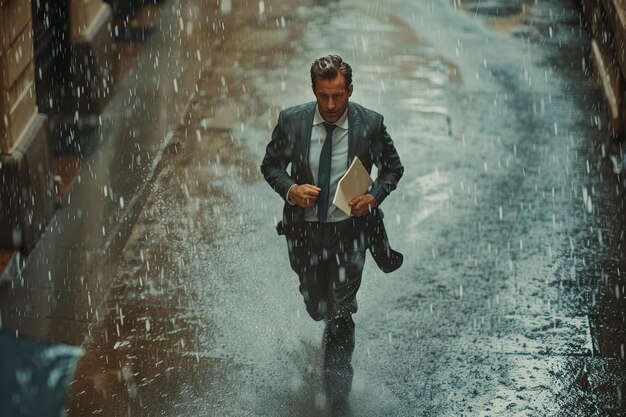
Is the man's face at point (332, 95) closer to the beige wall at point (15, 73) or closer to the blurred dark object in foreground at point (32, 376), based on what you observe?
the blurred dark object in foreground at point (32, 376)

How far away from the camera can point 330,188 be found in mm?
8039

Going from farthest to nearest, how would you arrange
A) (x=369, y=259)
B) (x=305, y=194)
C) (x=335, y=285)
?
(x=369, y=259), (x=335, y=285), (x=305, y=194)

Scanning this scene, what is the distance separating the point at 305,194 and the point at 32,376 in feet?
11.8

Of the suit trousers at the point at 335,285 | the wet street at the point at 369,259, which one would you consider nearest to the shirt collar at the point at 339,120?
the suit trousers at the point at 335,285

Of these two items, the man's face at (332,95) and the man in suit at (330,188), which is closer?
the man's face at (332,95)

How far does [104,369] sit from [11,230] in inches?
93.1

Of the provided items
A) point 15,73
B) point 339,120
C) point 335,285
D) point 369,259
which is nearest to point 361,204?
point 339,120

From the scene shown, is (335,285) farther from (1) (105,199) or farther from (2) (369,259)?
(1) (105,199)

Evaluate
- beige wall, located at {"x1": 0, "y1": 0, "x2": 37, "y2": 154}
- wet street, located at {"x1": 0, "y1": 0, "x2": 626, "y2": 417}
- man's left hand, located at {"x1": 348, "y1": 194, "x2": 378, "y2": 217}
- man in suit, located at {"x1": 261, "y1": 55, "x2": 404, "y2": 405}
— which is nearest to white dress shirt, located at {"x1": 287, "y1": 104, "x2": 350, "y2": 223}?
man in suit, located at {"x1": 261, "y1": 55, "x2": 404, "y2": 405}

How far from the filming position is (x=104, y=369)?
8656 millimetres

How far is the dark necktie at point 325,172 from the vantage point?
795 centimetres

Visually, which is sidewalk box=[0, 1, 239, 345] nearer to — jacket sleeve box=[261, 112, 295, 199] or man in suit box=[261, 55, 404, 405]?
man in suit box=[261, 55, 404, 405]

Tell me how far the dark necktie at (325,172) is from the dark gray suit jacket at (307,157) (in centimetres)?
10

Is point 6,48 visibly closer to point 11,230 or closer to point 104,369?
point 11,230
